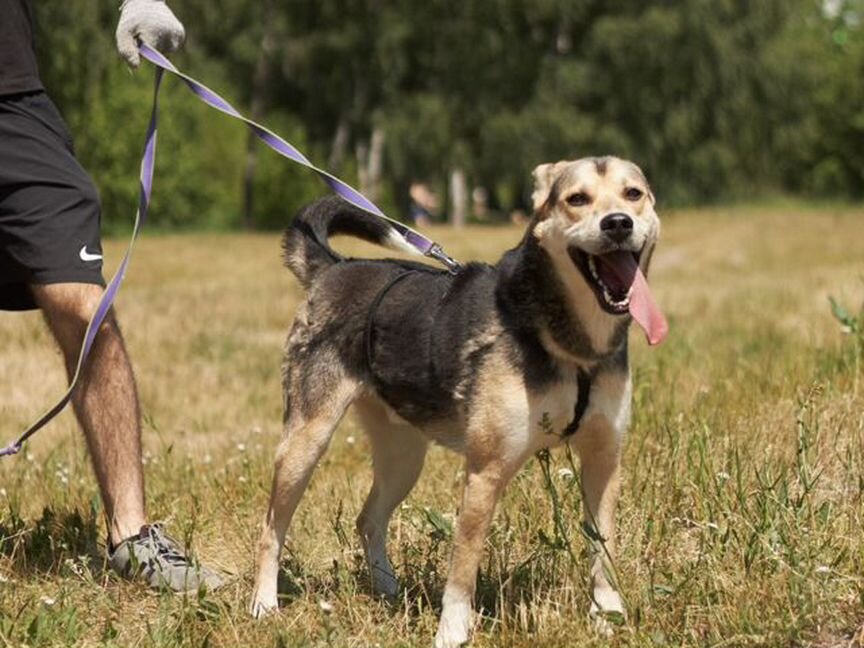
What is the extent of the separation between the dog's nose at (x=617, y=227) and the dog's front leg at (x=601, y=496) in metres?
0.59

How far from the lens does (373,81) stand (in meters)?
36.1

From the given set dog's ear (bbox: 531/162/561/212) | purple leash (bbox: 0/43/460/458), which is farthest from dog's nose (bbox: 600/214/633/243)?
purple leash (bbox: 0/43/460/458)

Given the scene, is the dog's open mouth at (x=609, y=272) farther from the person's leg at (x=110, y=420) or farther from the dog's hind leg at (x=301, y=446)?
the person's leg at (x=110, y=420)

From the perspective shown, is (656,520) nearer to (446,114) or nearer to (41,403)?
(41,403)

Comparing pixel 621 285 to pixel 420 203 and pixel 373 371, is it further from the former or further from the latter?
pixel 420 203

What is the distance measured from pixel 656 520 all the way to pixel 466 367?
3.55 ft

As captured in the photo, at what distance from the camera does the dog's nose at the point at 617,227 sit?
3729mm

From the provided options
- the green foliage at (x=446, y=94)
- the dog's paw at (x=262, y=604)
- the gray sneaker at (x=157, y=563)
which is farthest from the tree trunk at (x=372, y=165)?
the dog's paw at (x=262, y=604)

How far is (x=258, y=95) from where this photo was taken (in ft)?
119

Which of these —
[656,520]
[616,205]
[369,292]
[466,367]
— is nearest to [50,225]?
[369,292]

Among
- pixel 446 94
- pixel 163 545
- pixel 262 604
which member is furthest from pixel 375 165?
pixel 262 604

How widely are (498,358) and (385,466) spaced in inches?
44.1

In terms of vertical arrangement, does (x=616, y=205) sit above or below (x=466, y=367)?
above

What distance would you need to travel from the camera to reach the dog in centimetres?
388
